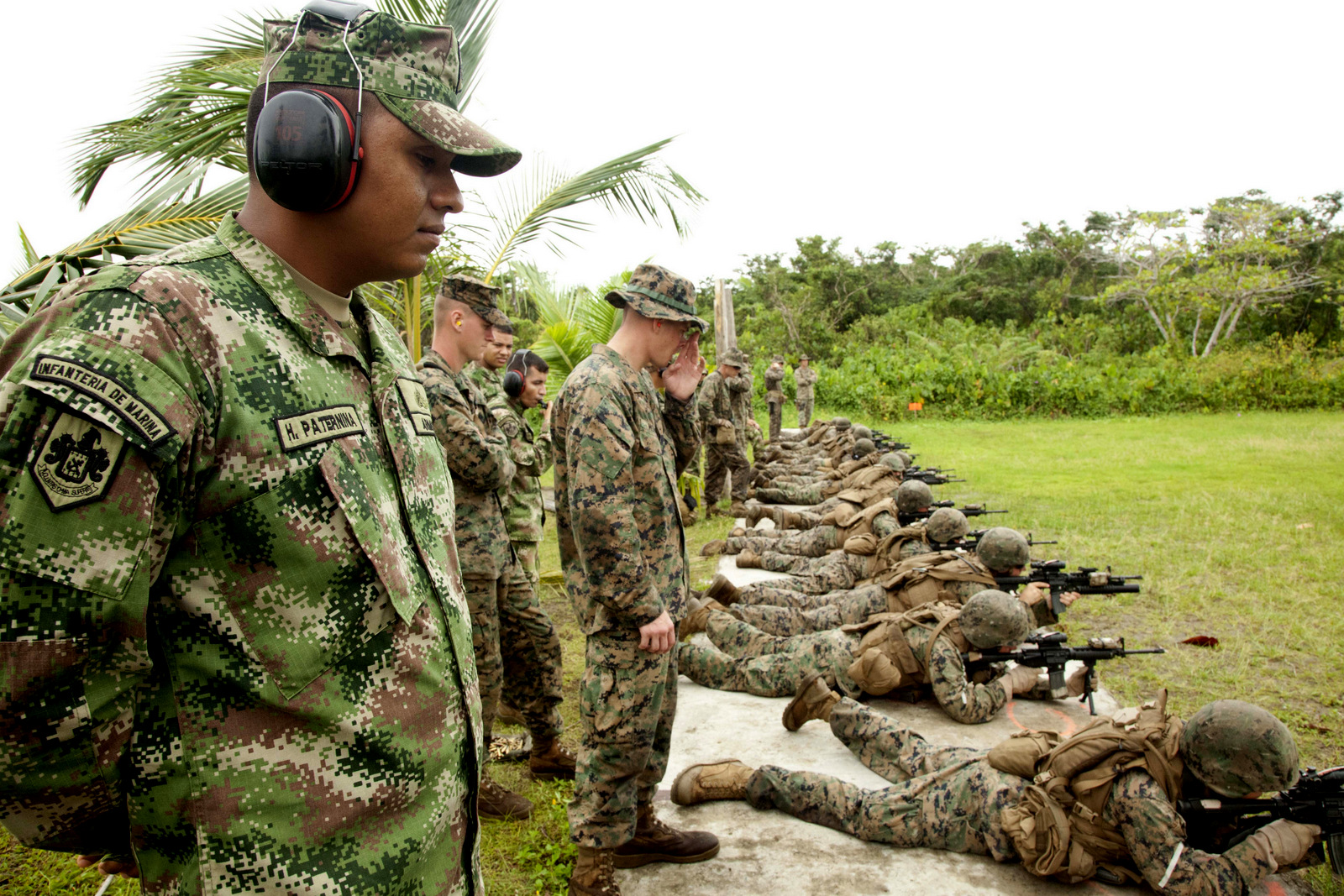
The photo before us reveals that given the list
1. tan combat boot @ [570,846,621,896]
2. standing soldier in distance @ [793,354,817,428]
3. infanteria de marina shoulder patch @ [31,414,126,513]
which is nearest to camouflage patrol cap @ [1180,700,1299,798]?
tan combat boot @ [570,846,621,896]

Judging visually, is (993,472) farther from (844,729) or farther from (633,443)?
(633,443)

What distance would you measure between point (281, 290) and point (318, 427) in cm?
23

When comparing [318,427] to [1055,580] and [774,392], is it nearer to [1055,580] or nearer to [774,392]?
[1055,580]

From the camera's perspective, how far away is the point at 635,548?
8.81ft

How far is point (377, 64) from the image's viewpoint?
1.25m

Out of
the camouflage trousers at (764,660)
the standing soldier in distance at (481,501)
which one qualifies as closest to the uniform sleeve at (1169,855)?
the camouflage trousers at (764,660)

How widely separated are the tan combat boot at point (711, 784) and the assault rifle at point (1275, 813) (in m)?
1.65

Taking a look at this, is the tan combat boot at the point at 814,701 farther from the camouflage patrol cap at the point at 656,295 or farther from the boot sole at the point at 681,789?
the camouflage patrol cap at the point at 656,295

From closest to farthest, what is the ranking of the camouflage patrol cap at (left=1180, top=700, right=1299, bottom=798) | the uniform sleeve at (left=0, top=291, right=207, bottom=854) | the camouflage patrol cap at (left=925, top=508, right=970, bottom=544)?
the uniform sleeve at (left=0, top=291, right=207, bottom=854)
the camouflage patrol cap at (left=1180, top=700, right=1299, bottom=798)
the camouflage patrol cap at (left=925, top=508, right=970, bottom=544)

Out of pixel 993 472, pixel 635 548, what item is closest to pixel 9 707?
pixel 635 548

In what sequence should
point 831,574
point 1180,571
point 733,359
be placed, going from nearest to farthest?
point 831,574, point 1180,571, point 733,359

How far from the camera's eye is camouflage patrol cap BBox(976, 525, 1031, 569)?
5012 millimetres

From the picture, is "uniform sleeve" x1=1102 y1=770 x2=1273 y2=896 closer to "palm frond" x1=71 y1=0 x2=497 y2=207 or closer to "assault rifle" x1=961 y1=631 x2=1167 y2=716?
"assault rifle" x1=961 y1=631 x2=1167 y2=716

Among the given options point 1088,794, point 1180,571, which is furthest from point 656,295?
point 1180,571
